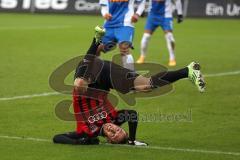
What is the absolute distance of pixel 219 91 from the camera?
15312mm

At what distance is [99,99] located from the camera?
10.3m

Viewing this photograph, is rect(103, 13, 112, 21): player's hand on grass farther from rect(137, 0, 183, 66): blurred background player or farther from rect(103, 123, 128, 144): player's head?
rect(103, 123, 128, 144): player's head

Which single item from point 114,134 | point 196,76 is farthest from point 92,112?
point 196,76

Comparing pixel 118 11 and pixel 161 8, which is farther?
pixel 161 8

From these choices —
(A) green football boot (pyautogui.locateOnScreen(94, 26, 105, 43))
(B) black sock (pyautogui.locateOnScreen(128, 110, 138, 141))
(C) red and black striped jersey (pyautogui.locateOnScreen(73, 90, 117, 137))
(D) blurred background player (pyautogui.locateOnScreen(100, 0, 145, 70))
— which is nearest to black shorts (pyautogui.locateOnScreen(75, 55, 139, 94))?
(C) red and black striped jersey (pyautogui.locateOnScreen(73, 90, 117, 137))

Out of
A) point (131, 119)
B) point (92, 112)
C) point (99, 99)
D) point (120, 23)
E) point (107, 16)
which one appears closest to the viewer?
point (131, 119)

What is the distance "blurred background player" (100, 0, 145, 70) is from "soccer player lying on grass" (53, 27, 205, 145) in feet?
17.9

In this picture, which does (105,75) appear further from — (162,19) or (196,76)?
(162,19)

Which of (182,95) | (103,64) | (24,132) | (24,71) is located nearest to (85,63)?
(103,64)

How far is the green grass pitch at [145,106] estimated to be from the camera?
955cm

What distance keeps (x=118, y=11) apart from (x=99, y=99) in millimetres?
6336

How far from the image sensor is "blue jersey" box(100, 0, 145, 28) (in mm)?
16266

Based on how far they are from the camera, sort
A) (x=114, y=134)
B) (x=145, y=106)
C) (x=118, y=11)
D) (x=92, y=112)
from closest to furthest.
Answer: (x=114, y=134) < (x=92, y=112) < (x=145, y=106) < (x=118, y=11)

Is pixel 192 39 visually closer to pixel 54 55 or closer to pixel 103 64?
pixel 54 55
